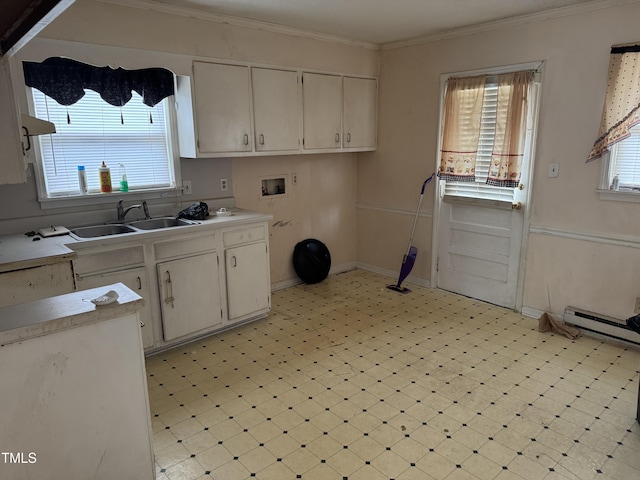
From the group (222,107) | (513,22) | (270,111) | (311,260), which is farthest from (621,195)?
(222,107)

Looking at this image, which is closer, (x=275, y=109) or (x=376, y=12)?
(x=376, y=12)

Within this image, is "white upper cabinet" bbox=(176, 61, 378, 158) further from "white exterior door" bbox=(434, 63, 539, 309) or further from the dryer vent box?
"white exterior door" bbox=(434, 63, 539, 309)

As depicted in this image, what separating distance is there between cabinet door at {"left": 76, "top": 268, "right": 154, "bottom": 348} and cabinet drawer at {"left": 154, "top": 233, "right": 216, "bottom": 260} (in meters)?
0.18

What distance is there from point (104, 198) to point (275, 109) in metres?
1.65

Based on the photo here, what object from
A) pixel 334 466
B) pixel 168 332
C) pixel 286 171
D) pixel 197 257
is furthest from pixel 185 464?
pixel 286 171

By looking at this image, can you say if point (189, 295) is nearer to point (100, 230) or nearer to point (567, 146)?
point (100, 230)

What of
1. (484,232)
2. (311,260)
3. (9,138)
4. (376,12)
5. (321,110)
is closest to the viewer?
(9,138)

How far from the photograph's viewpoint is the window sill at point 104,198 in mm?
3154

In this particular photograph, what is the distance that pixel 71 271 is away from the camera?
8.21 ft

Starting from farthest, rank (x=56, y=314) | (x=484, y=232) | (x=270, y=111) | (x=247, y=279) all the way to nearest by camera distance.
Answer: (x=484, y=232)
(x=270, y=111)
(x=247, y=279)
(x=56, y=314)

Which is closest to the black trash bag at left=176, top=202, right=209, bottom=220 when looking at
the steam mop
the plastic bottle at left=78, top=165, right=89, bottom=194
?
the plastic bottle at left=78, top=165, right=89, bottom=194

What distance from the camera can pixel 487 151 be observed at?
4.02 m

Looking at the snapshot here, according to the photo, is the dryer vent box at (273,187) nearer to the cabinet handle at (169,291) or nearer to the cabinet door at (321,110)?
the cabinet door at (321,110)

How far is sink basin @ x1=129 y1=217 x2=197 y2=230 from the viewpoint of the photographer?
Answer: 11.4ft
